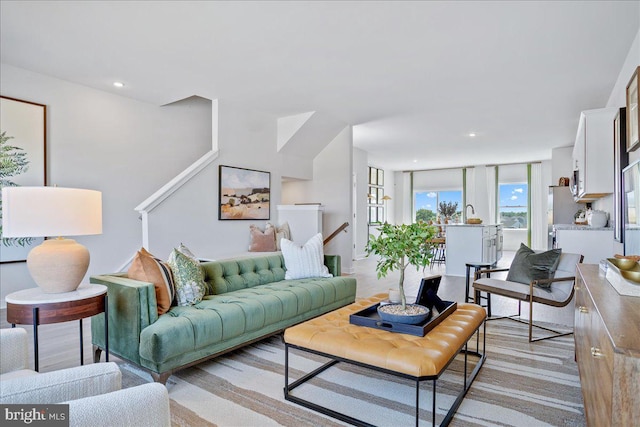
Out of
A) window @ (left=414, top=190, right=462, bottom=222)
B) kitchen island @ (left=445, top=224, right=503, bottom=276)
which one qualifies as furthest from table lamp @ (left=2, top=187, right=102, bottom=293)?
window @ (left=414, top=190, right=462, bottom=222)

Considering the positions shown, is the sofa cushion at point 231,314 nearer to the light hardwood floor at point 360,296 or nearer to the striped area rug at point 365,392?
the striped area rug at point 365,392

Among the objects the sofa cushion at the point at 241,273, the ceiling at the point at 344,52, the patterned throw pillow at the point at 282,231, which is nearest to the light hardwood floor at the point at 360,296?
the sofa cushion at the point at 241,273

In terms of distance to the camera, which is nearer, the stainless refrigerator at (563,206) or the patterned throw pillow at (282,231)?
the patterned throw pillow at (282,231)

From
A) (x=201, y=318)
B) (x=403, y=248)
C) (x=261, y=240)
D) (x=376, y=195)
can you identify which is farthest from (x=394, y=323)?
(x=376, y=195)

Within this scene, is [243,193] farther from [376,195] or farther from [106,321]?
[376,195]

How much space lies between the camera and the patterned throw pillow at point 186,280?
274 centimetres

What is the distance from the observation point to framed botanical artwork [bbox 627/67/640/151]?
2736 mm

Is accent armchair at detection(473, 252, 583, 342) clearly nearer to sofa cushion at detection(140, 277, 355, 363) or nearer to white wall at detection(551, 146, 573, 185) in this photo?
sofa cushion at detection(140, 277, 355, 363)

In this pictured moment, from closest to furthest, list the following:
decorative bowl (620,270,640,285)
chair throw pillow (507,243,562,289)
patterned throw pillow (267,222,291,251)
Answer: decorative bowl (620,270,640,285)
chair throw pillow (507,243,562,289)
patterned throw pillow (267,222,291,251)

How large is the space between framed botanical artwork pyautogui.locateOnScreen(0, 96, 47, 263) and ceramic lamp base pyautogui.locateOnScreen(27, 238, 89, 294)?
2.76m

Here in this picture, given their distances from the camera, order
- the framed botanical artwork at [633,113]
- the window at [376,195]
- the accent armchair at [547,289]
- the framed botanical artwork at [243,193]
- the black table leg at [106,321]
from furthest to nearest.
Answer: the window at [376,195]
the framed botanical artwork at [243,193]
the accent armchair at [547,289]
the framed botanical artwork at [633,113]
the black table leg at [106,321]

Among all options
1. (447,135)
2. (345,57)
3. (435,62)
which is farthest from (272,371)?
(447,135)

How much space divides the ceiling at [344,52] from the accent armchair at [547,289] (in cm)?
219

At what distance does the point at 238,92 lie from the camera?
520 centimetres
